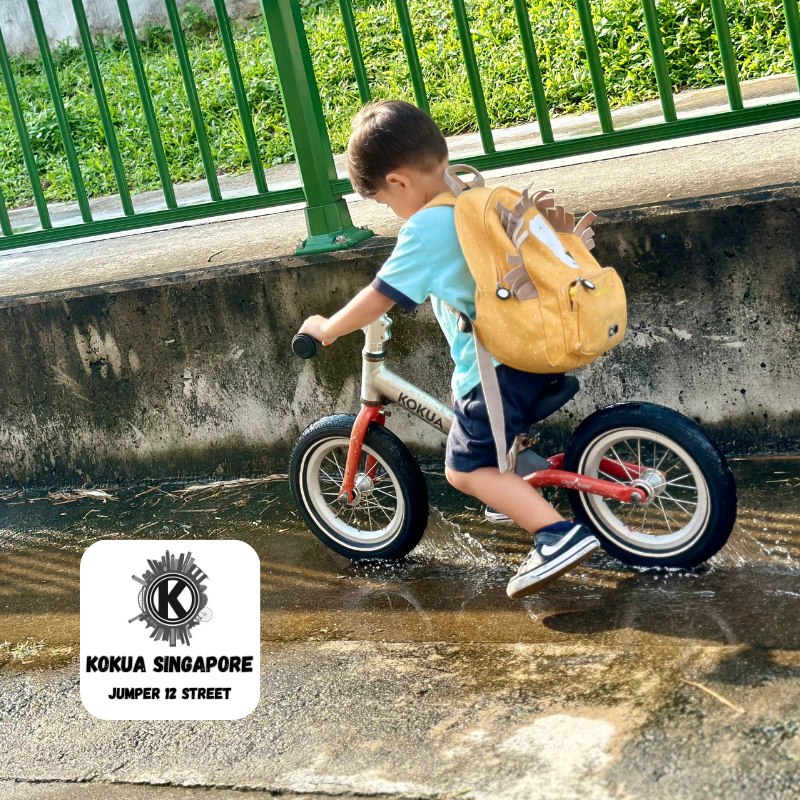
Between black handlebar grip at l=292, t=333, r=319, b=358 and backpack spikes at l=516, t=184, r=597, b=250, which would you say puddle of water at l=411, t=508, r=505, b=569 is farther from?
backpack spikes at l=516, t=184, r=597, b=250

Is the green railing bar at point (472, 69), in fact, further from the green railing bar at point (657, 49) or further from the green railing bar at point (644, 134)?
the green railing bar at point (657, 49)

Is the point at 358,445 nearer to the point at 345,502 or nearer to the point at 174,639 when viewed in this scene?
the point at 345,502

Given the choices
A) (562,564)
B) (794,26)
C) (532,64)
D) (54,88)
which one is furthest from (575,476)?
(54,88)

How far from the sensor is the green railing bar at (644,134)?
3867 mm

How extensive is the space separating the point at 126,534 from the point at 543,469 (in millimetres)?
1848

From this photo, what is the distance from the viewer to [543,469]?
3258mm

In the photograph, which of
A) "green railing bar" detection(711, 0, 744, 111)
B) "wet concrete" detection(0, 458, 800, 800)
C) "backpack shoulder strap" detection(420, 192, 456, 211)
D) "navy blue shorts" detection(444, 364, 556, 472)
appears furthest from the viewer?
"green railing bar" detection(711, 0, 744, 111)

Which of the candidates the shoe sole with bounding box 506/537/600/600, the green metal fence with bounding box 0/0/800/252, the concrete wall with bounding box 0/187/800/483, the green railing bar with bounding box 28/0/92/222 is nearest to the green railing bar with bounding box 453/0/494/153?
the green metal fence with bounding box 0/0/800/252

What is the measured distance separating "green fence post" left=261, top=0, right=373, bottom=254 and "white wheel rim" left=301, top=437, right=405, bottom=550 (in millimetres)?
921

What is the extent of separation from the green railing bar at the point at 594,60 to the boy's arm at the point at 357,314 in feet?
4.76

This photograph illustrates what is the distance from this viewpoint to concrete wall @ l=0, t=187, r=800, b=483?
12.1ft

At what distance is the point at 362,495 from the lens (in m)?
3.67

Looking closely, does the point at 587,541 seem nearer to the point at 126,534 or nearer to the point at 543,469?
the point at 543,469

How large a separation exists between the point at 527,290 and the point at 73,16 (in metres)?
10.2
